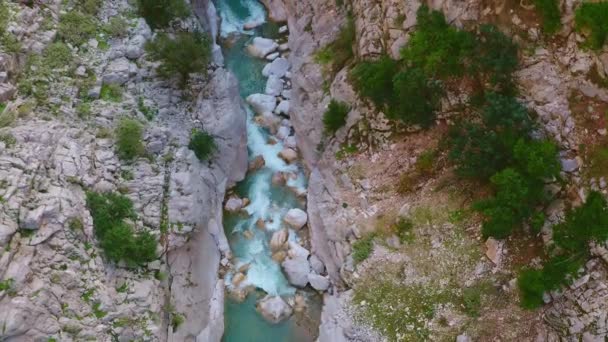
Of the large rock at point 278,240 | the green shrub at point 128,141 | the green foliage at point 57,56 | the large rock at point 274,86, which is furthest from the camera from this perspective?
the large rock at point 274,86

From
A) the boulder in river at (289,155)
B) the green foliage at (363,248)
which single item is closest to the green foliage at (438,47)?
the green foliage at (363,248)

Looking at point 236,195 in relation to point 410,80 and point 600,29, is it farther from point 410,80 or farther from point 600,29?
point 600,29

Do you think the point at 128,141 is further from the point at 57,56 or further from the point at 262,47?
the point at 262,47

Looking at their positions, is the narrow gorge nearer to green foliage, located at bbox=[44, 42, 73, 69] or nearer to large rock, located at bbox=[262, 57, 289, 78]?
green foliage, located at bbox=[44, 42, 73, 69]

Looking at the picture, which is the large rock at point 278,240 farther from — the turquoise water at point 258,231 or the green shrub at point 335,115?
the green shrub at point 335,115

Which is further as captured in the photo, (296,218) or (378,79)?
(296,218)

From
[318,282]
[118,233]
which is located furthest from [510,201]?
[118,233]
